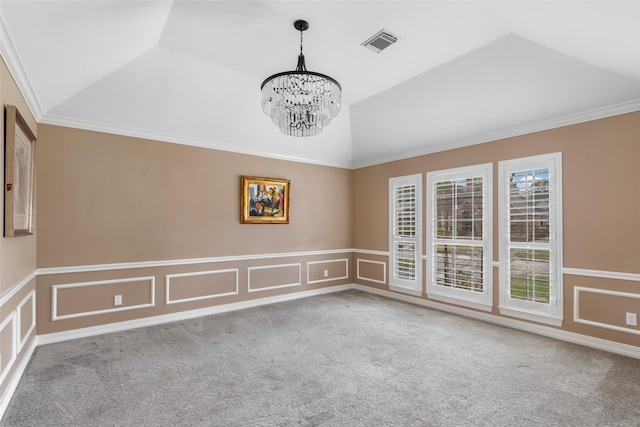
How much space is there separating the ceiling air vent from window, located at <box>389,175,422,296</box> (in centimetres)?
251

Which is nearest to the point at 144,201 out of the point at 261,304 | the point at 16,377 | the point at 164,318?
the point at 164,318

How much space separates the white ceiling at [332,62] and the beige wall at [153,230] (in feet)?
1.09

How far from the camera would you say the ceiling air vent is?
119 inches

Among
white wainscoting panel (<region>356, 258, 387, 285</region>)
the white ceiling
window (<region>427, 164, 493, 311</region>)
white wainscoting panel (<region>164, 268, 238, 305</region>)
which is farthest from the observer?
white wainscoting panel (<region>356, 258, 387, 285</region>)

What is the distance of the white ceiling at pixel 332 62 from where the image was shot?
243 cm

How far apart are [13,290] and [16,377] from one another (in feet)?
2.45

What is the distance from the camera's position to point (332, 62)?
3.58 m

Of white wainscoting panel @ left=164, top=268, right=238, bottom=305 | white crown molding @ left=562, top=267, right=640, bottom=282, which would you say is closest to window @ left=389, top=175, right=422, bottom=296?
white crown molding @ left=562, top=267, right=640, bottom=282

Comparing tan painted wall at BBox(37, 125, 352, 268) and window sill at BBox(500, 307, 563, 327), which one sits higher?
tan painted wall at BBox(37, 125, 352, 268)

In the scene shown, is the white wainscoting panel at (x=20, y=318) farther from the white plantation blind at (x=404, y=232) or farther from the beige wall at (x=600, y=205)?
the beige wall at (x=600, y=205)

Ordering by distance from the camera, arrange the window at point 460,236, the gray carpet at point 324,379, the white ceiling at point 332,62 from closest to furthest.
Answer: the gray carpet at point 324,379
the white ceiling at point 332,62
the window at point 460,236

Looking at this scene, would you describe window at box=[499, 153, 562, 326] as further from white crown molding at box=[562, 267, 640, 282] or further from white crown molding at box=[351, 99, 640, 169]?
white crown molding at box=[351, 99, 640, 169]

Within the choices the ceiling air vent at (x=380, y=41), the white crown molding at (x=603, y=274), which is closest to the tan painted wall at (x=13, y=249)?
the ceiling air vent at (x=380, y=41)

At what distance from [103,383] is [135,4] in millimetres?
2979
